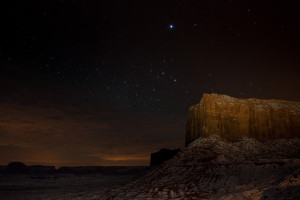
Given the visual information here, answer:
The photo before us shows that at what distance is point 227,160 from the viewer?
142ft

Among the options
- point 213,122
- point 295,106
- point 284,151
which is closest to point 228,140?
point 213,122

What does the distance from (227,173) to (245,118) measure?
23260 millimetres

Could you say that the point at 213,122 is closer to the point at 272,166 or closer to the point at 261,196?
the point at 272,166

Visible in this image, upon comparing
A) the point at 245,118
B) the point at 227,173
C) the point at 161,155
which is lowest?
the point at 227,173

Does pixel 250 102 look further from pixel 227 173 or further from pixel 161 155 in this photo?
pixel 161 155

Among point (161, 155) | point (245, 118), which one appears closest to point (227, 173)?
point (245, 118)

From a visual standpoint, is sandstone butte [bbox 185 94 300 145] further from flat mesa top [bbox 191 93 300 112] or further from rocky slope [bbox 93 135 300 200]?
rocky slope [bbox 93 135 300 200]

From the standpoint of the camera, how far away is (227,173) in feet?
123

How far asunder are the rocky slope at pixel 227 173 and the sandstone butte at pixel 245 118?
103 inches

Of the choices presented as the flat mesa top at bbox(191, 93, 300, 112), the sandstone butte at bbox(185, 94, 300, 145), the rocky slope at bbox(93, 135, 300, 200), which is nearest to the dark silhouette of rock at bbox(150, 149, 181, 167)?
the sandstone butte at bbox(185, 94, 300, 145)

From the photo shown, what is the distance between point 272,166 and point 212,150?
15055 millimetres

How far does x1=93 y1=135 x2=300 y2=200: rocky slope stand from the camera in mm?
26031

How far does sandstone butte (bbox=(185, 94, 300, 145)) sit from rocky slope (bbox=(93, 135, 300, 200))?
8.62 feet

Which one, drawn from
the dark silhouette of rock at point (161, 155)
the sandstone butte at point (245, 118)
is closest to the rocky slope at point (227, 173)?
the sandstone butte at point (245, 118)
